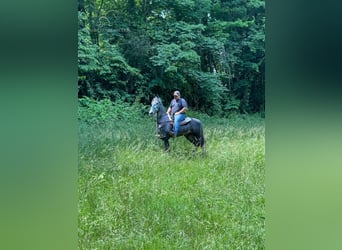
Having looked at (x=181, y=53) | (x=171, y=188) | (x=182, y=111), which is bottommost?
(x=171, y=188)

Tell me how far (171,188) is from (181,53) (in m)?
0.63

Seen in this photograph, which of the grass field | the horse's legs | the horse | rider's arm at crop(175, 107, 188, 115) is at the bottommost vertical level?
the grass field

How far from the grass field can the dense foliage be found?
0.43 ft

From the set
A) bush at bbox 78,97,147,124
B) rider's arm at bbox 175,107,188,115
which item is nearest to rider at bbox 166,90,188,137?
rider's arm at bbox 175,107,188,115

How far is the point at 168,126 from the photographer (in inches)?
66.9

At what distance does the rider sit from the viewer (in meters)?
1.70

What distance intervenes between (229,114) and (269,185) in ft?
1.55

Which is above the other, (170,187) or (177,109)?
(177,109)

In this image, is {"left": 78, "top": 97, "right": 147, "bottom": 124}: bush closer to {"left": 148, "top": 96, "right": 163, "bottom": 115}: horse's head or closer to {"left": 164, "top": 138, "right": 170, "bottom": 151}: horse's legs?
{"left": 148, "top": 96, "right": 163, "bottom": 115}: horse's head

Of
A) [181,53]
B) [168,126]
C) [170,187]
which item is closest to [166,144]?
[168,126]

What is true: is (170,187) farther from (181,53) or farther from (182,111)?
(181,53)
